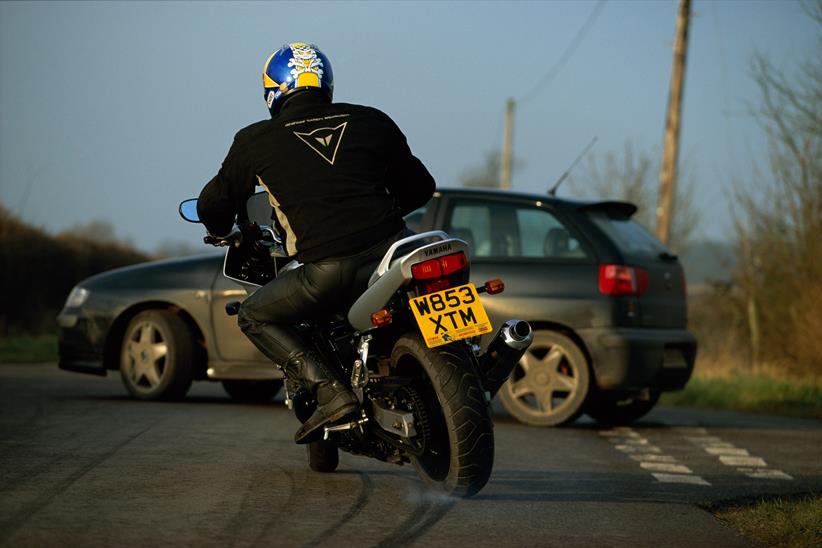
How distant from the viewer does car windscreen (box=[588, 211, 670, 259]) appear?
34.4 feet

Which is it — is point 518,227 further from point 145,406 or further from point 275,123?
point 275,123

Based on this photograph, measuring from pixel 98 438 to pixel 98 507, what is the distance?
8.00 feet

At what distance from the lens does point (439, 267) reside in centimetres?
570

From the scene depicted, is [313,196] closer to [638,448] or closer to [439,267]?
[439,267]

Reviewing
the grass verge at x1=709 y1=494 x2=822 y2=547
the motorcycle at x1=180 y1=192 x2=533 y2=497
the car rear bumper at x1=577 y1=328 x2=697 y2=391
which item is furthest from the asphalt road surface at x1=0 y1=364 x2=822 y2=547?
the car rear bumper at x1=577 y1=328 x2=697 y2=391

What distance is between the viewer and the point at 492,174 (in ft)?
189

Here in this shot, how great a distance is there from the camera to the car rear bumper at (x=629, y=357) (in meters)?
10.1

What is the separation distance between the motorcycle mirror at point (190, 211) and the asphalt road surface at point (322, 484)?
1.26m

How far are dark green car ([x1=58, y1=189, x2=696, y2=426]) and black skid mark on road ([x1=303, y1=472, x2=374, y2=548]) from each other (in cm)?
346

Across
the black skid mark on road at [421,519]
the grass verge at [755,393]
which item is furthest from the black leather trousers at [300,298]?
the grass verge at [755,393]

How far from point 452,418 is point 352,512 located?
2.08 feet

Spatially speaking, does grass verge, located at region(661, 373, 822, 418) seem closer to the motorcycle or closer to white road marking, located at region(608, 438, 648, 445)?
white road marking, located at region(608, 438, 648, 445)

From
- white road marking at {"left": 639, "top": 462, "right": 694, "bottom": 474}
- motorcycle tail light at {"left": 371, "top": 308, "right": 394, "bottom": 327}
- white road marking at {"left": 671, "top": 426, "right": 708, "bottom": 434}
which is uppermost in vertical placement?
motorcycle tail light at {"left": 371, "top": 308, "right": 394, "bottom": 327}

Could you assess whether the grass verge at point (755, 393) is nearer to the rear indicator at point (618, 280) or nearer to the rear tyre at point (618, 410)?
the rear tyre at point (618, 410)
